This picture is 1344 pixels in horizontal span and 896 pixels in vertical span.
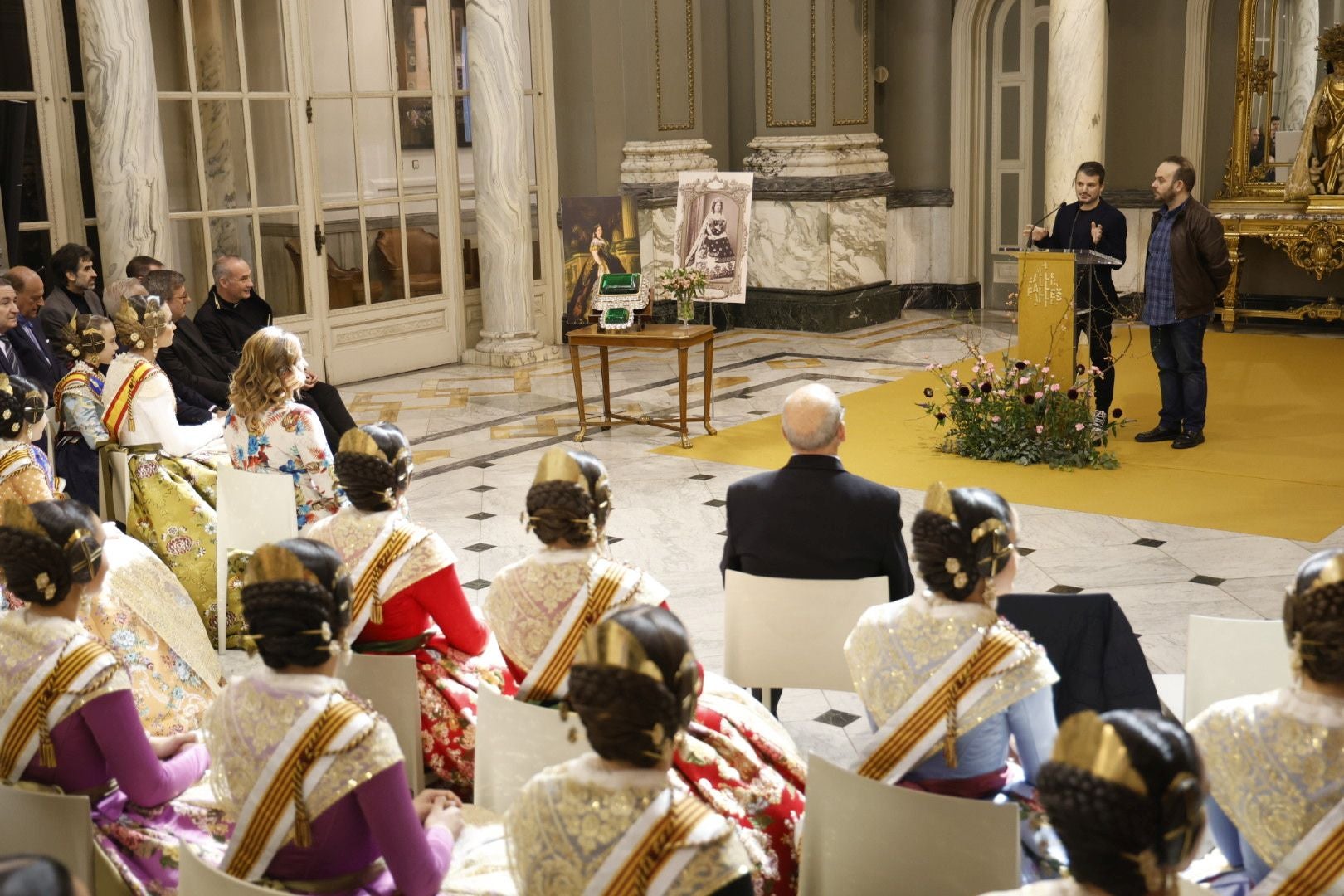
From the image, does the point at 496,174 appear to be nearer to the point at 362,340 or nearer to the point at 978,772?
the point at 362,340

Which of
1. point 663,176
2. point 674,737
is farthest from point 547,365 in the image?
point 674,737

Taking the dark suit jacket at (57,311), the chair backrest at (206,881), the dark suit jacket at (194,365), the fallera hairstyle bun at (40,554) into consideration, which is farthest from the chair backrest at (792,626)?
the dark suit jacket at (57,311)

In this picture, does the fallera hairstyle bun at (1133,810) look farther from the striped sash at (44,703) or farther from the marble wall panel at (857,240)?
the marble wall panel at (857,240)

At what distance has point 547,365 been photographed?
10.1 metres

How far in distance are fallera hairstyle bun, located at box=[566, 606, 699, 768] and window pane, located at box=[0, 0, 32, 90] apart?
7.13m

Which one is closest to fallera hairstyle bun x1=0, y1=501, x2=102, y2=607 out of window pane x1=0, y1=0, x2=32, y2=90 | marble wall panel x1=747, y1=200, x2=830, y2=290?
window pane x1=0, y1=0, x2=32, y2=90

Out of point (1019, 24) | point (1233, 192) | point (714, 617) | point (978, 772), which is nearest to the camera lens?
point (978, 772)

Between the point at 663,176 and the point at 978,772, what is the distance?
29.5 feet

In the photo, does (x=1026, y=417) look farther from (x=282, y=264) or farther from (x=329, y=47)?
(x=329, y=47)

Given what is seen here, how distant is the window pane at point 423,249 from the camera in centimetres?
994

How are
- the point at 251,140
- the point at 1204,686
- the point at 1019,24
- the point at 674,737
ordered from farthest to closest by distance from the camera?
the point at 1019,24 → the point at 251,140 → the point at 1204,686 → the point at 674,737

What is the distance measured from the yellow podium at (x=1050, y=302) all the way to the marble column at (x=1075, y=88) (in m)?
1.74

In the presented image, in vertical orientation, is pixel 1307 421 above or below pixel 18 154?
below

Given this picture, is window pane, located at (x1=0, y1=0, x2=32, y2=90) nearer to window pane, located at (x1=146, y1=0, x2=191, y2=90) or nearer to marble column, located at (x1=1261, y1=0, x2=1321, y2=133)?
window pane, located at (x1=146, y1=0, x2=191, y2=90)
